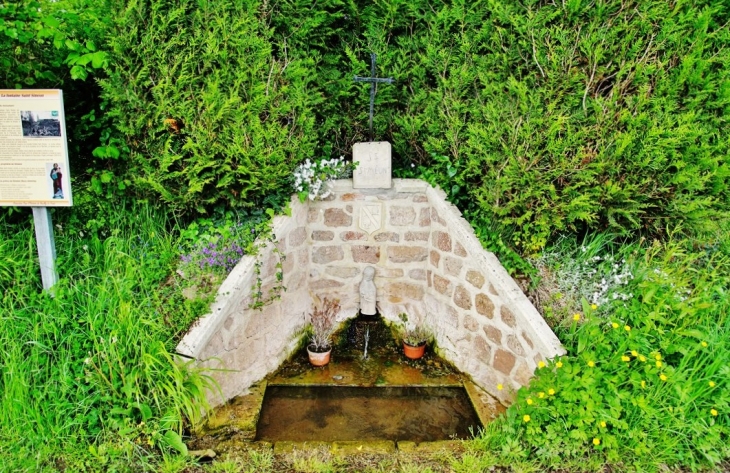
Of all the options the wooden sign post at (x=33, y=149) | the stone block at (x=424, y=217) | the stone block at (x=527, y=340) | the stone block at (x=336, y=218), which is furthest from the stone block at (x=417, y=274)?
the wooden sign post at (x=33, y=149)

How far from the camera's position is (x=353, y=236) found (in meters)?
4.62

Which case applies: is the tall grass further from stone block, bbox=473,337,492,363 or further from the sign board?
stone block, bbox=473,337,492,363

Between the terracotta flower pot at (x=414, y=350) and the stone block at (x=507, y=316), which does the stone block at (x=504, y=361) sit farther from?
the terracotta flower pot at (x=414, y=350)

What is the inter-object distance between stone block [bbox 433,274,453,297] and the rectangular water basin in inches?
33.8

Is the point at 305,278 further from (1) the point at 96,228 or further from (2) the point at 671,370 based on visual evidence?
(2) the point at 671,370

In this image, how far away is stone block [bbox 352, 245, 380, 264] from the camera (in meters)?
4.67

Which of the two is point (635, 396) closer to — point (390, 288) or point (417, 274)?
point (417, 274)

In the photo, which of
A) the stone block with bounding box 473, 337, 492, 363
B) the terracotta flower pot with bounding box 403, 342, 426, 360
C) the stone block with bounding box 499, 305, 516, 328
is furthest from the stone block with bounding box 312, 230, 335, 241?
the stone block with bounding box 499, 305, 516, 328

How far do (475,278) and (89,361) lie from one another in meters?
2.85

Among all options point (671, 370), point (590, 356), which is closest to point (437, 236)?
point (590, 356)

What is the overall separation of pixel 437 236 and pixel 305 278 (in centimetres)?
132

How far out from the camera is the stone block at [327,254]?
15.3 feet

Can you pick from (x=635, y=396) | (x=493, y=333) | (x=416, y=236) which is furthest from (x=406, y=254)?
(x=635, y=396)

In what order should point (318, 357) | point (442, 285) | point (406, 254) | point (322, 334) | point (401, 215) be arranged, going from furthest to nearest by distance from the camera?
point (406, 254) < point (401, 215) < point (442, 285) < point (322, 334) < point (318, 357)
